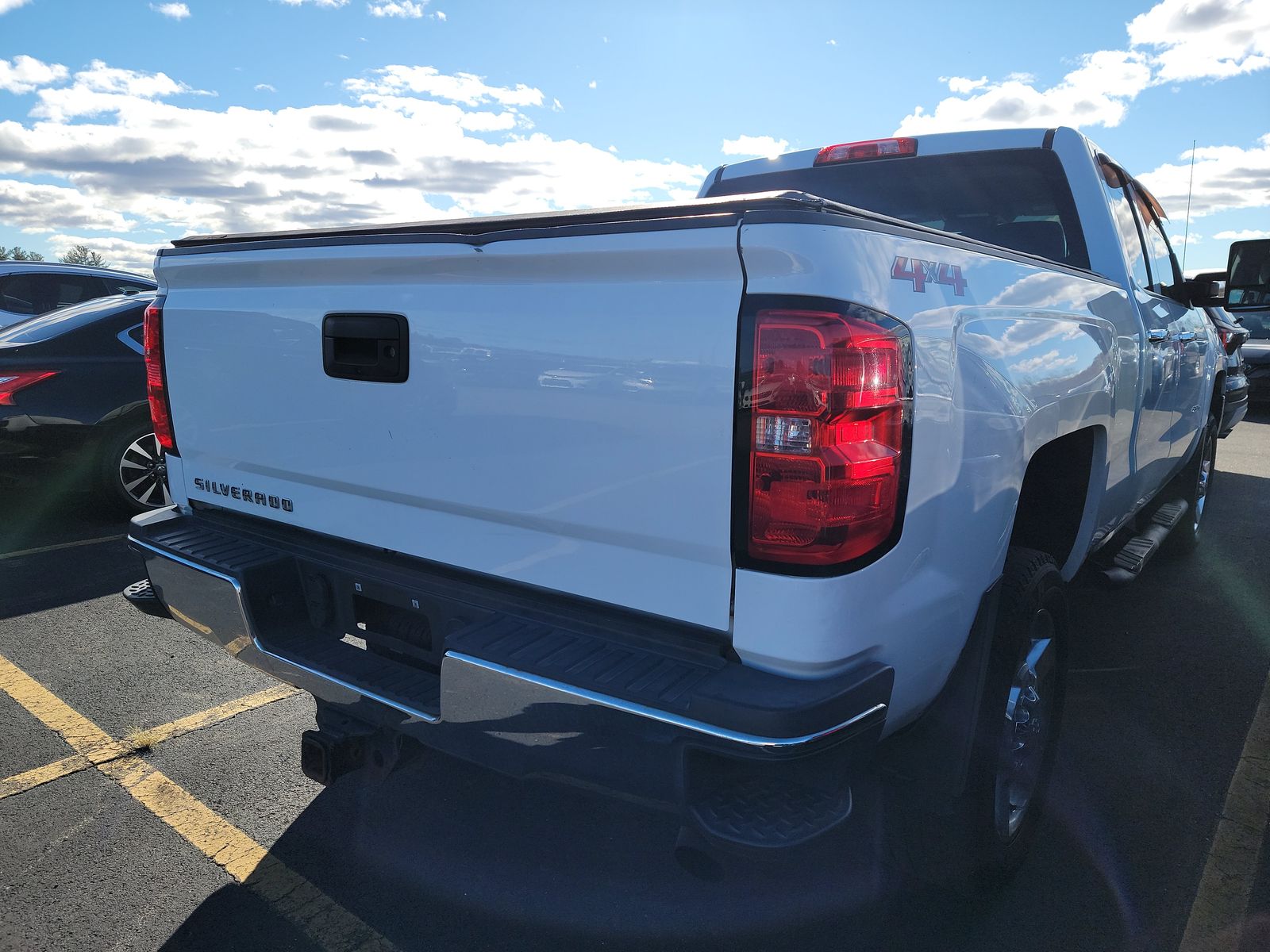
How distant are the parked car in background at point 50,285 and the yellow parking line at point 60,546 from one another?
3.70m

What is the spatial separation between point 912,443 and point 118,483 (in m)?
5.72

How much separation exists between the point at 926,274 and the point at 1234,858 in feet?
6.84

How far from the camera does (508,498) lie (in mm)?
2133

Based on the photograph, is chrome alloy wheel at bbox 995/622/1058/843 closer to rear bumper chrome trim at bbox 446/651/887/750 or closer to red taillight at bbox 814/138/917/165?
rear bumper chrome trim at bbox 446/651/887/750

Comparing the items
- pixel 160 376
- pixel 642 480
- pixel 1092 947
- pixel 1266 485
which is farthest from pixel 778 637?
pixel 1266 485

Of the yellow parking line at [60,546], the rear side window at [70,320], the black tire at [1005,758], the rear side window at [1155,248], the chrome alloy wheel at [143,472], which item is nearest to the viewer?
the black tire at [1005,758]

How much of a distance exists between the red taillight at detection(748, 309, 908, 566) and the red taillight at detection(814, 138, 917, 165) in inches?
91.3

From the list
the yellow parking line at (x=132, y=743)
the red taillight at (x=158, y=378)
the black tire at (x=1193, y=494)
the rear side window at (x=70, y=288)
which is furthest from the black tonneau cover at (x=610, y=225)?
the rear side window at (x=70, y=288)

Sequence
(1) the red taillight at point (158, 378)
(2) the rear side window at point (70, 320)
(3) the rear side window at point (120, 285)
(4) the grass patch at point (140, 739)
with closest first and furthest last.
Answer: (1) the red taillight at point (158, 378) < (4) the grass patch at point (140, 739) < (2) the rear side window at point (70, 320) < (3) the rear side window at point (120, 285)

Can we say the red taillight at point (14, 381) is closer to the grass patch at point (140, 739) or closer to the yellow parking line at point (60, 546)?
the yellow parking line at point (60, 546)

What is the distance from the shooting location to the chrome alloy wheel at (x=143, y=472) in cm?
605

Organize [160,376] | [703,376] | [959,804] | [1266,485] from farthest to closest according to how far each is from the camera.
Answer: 1. [1266,485]
2. [160,376]
3. [959,804]
4. [703,376]

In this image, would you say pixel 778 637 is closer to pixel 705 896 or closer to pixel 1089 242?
pixel 705 896

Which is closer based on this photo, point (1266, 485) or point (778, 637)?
point (778, 637)
